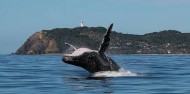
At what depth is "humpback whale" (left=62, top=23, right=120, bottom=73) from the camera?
22781 millimetres

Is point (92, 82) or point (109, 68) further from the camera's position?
point (109, 68)

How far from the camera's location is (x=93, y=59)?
939 inches

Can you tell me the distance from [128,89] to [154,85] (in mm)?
1872

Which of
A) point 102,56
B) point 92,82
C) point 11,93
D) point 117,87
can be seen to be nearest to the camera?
point 11,93

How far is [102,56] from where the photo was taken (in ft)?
80.0

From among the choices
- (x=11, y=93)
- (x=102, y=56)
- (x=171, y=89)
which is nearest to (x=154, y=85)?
(x=171, y=89)

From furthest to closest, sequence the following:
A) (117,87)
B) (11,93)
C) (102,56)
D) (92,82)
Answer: (102,56)
(92,82)
(117,87)
(11,93)

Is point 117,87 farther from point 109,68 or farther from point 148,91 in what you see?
point 109,68

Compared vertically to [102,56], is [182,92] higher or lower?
lower

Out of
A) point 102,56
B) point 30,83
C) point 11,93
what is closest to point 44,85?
point 30,83

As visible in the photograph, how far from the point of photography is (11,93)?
18250 mm

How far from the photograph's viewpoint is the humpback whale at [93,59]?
22.8 meters

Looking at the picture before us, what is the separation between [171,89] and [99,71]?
6074 millimetres

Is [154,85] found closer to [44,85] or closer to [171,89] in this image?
[171,89]
